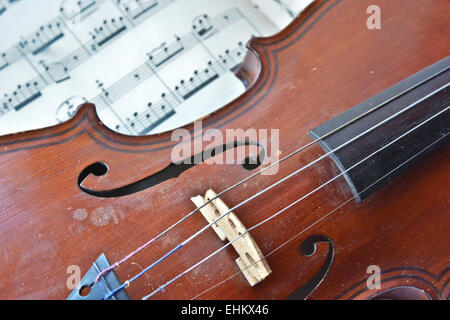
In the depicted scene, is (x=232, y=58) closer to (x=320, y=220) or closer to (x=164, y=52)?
(x=164, y=52)

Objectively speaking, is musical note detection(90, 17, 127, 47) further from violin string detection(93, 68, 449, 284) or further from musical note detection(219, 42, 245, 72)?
violin string detection(93, 68, 449, 284)

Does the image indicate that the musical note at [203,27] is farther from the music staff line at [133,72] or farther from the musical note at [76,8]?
the musical note at [76,8]

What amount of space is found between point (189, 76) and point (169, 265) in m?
0.82

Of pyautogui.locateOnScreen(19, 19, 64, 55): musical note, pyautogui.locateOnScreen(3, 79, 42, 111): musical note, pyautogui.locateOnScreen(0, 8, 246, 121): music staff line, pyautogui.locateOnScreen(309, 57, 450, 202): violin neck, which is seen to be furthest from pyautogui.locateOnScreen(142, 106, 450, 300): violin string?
pyautogui.locateOnScreen(19, 19, 64, 55): musical note

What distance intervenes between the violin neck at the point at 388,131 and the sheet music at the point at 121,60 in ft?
1.89

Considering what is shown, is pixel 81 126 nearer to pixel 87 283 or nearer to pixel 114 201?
pixel 114 201

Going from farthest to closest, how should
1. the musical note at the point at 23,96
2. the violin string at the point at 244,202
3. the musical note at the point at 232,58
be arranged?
the musical note at the point at 232,58 < the musical note at the point at 23,96 < the violin string at the point at 244,202

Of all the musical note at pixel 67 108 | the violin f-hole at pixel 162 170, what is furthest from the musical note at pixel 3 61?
the violin f-hole at pixel 162 170

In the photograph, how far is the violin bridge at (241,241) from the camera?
1077 millimetres

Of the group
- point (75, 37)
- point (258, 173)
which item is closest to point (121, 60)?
point (75, 37)

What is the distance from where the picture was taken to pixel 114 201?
3.68 feet

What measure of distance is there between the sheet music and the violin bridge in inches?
22.7

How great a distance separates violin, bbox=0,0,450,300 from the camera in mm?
1068
